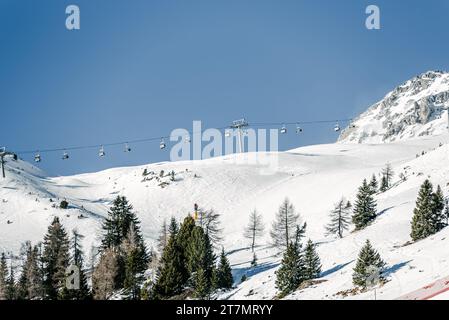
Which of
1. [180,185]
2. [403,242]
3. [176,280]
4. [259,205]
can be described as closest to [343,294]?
[403,242]

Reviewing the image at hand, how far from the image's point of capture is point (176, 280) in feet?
213

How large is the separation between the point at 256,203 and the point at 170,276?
75.5 m

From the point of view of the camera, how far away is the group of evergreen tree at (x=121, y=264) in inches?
2537

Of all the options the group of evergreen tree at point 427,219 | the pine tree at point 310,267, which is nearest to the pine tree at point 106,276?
the pine tree at point 310,267

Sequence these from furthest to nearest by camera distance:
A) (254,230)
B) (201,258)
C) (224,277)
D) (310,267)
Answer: (254,230) → (201,258) → (224,277) → (310,267)

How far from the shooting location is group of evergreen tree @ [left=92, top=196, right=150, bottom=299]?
211 ft

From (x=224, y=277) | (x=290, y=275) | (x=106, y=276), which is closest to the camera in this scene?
(x=290, y=275)

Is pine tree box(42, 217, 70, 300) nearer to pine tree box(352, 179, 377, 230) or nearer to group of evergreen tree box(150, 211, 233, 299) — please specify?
group of evergreen tree box(150, 211, 233, 299)

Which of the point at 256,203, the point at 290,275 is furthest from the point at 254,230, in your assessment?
the point at 256,203

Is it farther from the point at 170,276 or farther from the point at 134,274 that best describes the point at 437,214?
the point at 134,274

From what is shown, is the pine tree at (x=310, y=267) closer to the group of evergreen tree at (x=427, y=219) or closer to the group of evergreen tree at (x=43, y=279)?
the group of evergreen tree at (x=427, y=219)

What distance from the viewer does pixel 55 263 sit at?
70.6m

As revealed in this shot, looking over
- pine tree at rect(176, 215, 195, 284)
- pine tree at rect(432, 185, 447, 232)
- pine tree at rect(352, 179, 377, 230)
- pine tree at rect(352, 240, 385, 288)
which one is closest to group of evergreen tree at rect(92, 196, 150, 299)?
pine tree at rect(176, 215, 195, 284)
